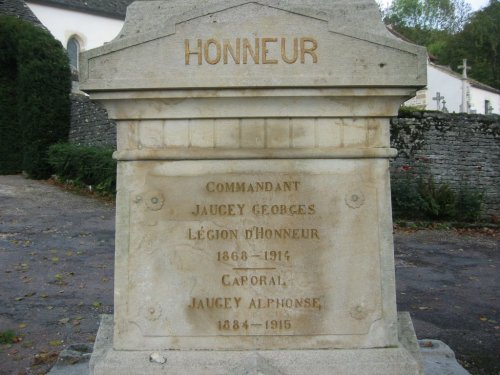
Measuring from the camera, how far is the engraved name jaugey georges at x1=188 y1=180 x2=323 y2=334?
2.85 m

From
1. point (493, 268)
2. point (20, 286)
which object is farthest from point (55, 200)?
point (493, 268)

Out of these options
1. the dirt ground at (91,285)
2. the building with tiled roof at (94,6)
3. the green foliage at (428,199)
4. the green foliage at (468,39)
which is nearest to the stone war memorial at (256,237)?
the dirt ground at (91,285)

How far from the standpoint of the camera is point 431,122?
1407 centimetres

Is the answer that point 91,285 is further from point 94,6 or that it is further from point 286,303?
point 94,6

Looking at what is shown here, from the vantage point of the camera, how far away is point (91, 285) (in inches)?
285

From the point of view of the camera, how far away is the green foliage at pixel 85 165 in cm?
1561

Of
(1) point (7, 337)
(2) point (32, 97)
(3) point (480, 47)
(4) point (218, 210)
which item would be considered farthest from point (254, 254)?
(3) point (480, 47)

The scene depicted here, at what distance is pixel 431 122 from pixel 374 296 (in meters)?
12.1

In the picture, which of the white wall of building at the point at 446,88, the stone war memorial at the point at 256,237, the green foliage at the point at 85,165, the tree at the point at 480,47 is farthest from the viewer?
the tree at the point at 480,47

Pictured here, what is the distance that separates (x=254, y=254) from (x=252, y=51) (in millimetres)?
1043

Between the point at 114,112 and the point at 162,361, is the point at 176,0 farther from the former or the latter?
the point at 162,361

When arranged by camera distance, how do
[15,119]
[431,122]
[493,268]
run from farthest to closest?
[15,119], [431,122], [493,268]

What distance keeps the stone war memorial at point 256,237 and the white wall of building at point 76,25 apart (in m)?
28.1

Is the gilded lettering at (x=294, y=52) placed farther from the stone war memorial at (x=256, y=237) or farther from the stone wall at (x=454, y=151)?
the stone wall at (x=454, y=151)
